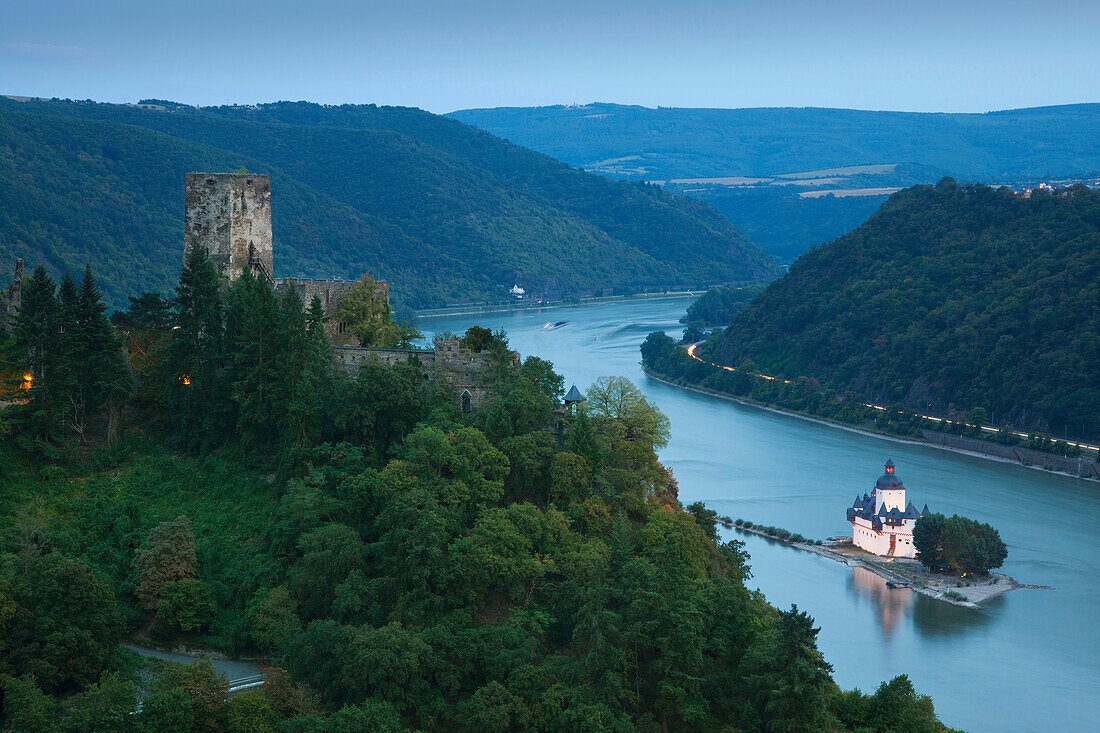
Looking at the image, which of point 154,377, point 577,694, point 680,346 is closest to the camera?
point 577,694

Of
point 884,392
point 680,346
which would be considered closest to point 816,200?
point 680,346

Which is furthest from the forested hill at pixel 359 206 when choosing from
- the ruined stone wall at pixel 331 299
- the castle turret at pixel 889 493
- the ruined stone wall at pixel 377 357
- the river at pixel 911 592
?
the castle turret at pixel 889 493

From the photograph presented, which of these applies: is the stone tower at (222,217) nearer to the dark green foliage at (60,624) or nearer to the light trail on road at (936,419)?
the dark green foliage at (60,624)

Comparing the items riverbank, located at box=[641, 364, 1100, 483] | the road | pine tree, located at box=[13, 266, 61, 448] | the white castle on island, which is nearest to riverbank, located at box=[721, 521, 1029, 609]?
the white castle on island

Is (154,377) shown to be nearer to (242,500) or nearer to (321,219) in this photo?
(242,500)

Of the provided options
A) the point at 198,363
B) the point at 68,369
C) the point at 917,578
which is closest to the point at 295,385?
the point at 198,363
